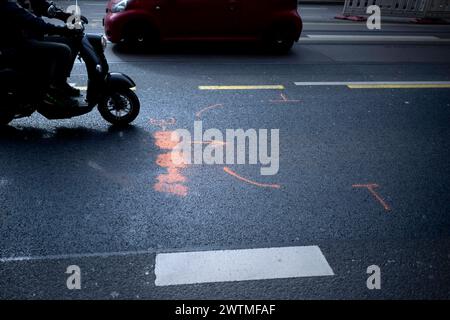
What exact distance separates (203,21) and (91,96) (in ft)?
14.2

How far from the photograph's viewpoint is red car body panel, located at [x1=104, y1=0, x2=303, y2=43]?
8070 mm

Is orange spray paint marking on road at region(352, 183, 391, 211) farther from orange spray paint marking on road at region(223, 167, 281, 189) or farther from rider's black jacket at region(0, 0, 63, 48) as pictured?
rider's black jacket at region(0, 0, 63, 48)

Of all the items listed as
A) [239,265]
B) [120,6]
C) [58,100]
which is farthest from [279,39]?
[239,265]

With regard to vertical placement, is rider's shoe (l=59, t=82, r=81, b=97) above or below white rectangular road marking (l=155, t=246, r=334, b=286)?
above

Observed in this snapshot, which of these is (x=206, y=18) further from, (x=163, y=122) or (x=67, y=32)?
(x=67, y=32)

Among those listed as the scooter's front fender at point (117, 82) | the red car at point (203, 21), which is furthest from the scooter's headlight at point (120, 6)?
the scooter's front fender at point (117, 82)

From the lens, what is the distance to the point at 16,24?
4.28 m

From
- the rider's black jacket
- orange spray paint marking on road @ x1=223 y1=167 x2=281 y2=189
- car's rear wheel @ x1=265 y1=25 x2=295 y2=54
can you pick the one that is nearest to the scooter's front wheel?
the rider's black jacket

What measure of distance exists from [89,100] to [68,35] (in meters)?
0.83

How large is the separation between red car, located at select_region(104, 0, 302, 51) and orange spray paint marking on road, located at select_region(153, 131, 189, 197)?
415 cm

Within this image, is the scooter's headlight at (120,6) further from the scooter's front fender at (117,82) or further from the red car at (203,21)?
the scooter's front fender at (117,82)

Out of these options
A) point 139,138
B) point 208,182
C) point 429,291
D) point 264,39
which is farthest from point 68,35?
point 264,39

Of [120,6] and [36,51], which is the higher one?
[120,6]

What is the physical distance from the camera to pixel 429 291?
283 centimetres
